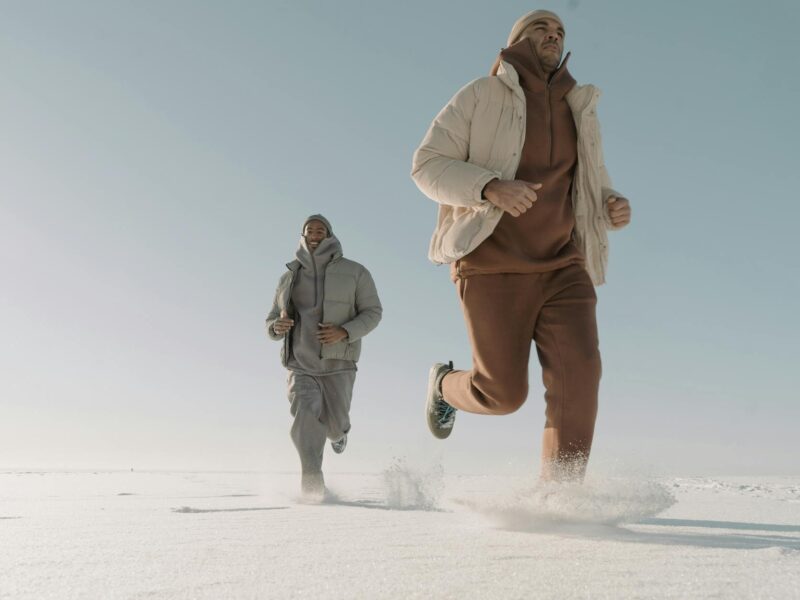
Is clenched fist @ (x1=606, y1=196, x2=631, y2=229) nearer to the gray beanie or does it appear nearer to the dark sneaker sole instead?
the dark sneaker sole

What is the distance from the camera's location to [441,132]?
13.2 feet

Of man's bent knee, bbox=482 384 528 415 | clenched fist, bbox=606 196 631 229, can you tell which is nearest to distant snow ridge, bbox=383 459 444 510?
man's bent knee, bbox=482 384 528 415

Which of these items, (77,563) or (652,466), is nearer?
(77,563)

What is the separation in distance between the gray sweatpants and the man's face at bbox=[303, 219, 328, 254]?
1.26 m

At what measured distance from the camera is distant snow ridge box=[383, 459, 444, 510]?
204 inches

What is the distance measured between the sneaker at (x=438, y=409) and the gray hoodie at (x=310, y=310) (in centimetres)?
206

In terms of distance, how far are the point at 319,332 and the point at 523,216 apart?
310cm

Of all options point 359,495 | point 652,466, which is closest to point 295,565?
point 652,466

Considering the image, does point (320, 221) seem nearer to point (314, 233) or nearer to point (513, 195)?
point (314, 233)

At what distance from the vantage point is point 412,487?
5.42 m

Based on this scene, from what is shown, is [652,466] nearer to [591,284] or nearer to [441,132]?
[591,284]

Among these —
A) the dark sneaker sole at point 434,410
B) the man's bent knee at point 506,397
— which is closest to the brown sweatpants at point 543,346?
the man's bent knee at point 506,397

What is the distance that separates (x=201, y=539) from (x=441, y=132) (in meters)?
2.47

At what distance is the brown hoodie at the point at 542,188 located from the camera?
3844 millimetres
